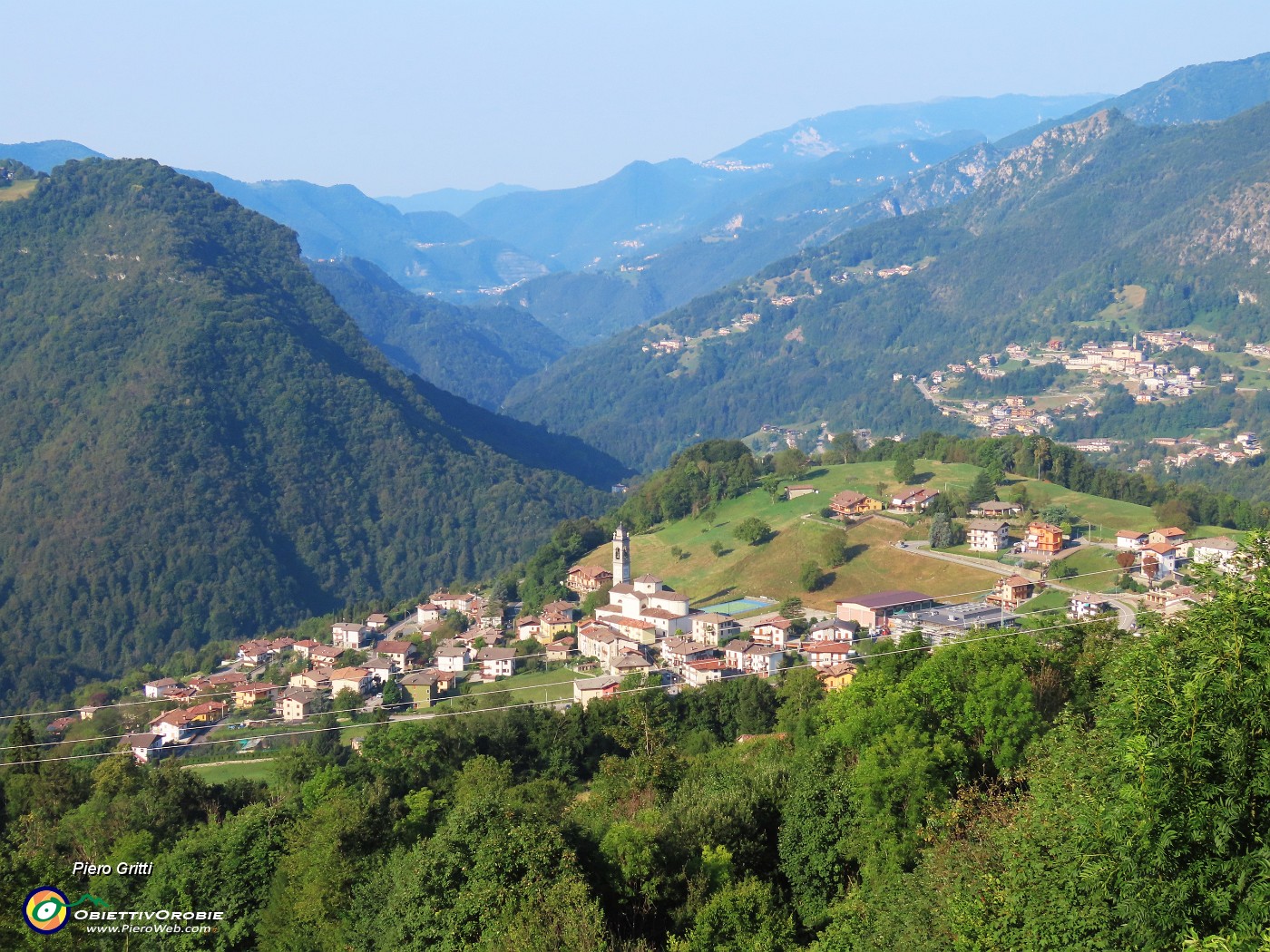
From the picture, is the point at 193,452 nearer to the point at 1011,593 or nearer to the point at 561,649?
the point at 561,649

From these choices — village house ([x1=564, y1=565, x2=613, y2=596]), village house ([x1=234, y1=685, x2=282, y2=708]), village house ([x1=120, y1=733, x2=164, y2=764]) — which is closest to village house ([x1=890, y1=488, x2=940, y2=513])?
village house ([x1=564, y1=565, x2=613, y2=596])

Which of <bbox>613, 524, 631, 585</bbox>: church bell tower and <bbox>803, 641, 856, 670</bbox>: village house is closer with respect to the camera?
<bbox>803, 641, 856, 670</bbox>: village house


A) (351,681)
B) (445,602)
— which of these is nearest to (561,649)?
(351,681)

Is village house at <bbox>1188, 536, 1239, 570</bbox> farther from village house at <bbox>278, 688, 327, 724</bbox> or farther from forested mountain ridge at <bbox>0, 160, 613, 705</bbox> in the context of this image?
forested mountain ridge at <bbox>0, 160, 613, 705</bbox>

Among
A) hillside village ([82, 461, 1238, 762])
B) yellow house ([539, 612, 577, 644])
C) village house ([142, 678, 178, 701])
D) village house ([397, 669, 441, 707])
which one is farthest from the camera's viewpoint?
village house ([142, 678, 178, 701])

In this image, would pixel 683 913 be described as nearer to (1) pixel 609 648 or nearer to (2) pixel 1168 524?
(1) pixel 609 648

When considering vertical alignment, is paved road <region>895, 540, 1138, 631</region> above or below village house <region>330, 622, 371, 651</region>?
above
